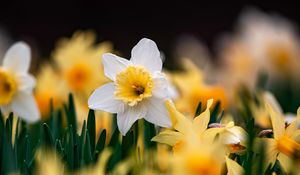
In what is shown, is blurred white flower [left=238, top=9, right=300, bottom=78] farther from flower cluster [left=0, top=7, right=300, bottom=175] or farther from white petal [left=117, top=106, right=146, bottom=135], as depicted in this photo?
white petal [left=117, top=106, right=146, bottom=135]

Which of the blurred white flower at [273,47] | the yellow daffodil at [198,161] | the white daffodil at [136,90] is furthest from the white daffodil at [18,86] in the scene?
the blurred white flower at [273,47]

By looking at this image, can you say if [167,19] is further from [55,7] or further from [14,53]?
[14,53]

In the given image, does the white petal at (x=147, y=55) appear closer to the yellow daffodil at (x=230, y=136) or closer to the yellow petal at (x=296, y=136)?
the yellow daffodil at (x=230, y=136)

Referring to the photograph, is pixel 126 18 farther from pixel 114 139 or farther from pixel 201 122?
pixel 201 122

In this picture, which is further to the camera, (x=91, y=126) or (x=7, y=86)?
(x=7, y=86)

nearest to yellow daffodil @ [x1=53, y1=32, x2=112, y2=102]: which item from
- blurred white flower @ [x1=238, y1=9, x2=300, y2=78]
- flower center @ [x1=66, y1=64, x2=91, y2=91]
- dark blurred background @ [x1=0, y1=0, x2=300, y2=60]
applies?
flower center @ [x1=66, y1=64, x2=91, y2=91]

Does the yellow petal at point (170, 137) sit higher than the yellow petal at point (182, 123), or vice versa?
the yellow petal at point (182, 123)

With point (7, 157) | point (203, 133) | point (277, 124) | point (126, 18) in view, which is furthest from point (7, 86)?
point (126, 18)
